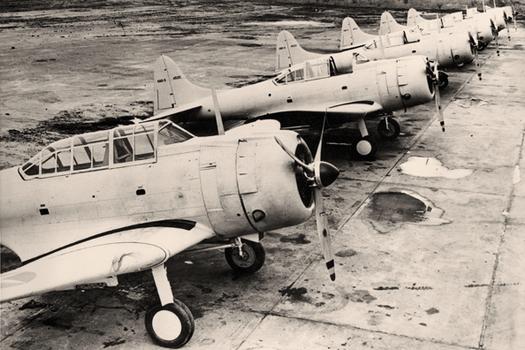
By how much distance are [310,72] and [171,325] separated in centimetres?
902

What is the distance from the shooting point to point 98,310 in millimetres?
7805

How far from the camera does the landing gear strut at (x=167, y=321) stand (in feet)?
22.5

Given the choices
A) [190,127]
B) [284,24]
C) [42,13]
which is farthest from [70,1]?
[190,127]

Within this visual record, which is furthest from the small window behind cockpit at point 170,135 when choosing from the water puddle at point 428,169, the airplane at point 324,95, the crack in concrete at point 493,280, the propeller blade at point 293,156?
the water puddle at point 428,169

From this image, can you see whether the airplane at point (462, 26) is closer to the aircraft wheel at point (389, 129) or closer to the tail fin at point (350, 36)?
the tail fin at point (350, 36)

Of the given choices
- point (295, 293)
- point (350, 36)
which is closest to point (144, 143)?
point (295, 293)

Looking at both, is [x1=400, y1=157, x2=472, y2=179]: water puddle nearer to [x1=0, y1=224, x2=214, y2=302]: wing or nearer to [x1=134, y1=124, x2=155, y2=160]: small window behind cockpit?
[x1=0, y1=224, x2=214, y2=302]: wing

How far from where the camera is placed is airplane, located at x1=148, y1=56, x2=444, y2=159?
13.8m

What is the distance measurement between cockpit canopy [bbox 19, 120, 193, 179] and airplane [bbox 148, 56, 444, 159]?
225 inches

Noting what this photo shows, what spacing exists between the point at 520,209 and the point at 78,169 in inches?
288

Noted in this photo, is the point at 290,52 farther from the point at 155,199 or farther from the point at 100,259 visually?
the point at 100,259

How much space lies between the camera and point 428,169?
42.2 feet

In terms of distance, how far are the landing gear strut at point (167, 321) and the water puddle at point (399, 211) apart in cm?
413

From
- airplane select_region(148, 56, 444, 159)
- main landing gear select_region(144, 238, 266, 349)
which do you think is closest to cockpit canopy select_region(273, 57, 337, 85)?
airplane select_region(148, 56, 444, 159)
